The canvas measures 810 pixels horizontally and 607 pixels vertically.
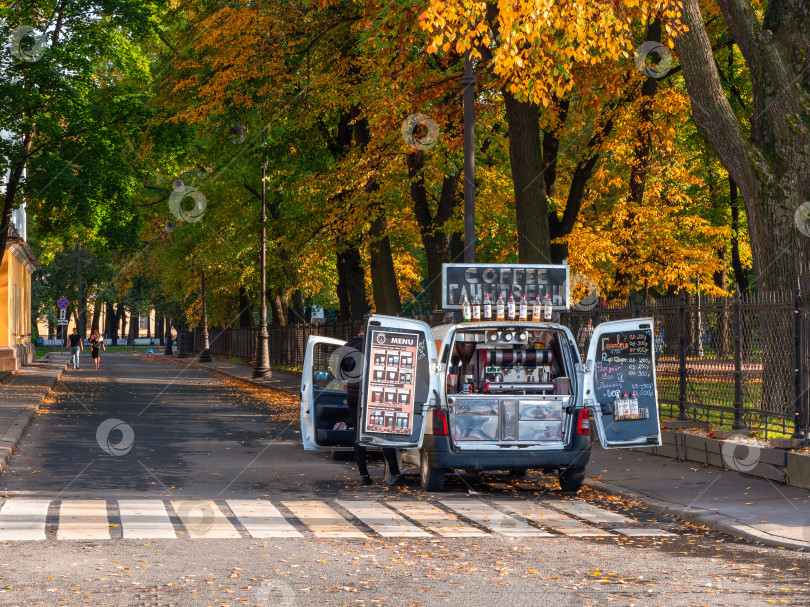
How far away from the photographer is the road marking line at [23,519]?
9711 mm

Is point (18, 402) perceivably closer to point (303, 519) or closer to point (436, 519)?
point (303, 519)

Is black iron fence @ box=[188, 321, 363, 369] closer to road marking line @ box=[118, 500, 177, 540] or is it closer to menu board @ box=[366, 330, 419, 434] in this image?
menu board @ box=[366, 330, 419, 434]

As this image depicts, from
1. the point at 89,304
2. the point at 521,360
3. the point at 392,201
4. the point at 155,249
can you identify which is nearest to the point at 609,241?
the point at 392,201

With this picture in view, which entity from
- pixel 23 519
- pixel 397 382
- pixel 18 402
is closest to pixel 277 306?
pixel 18 402

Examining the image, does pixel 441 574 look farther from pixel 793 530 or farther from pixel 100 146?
pixel 100 146

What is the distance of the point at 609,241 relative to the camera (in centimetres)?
3350

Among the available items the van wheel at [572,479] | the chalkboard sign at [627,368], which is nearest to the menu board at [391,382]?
the van wheel at [572,479]

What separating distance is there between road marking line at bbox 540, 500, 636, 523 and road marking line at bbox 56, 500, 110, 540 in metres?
4.64

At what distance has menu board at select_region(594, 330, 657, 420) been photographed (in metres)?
14.0

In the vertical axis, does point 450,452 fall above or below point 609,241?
below

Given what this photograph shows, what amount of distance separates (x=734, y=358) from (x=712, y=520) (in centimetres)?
484

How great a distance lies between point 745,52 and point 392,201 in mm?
15170

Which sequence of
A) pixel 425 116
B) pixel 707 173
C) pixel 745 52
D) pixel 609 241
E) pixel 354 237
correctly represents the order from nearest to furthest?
1. pixel 745 52
2. pixel 425 116
3. pixel 354 237
4. pixel 609 241
5. pixel 707 173

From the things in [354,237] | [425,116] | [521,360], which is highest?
[425,116]
